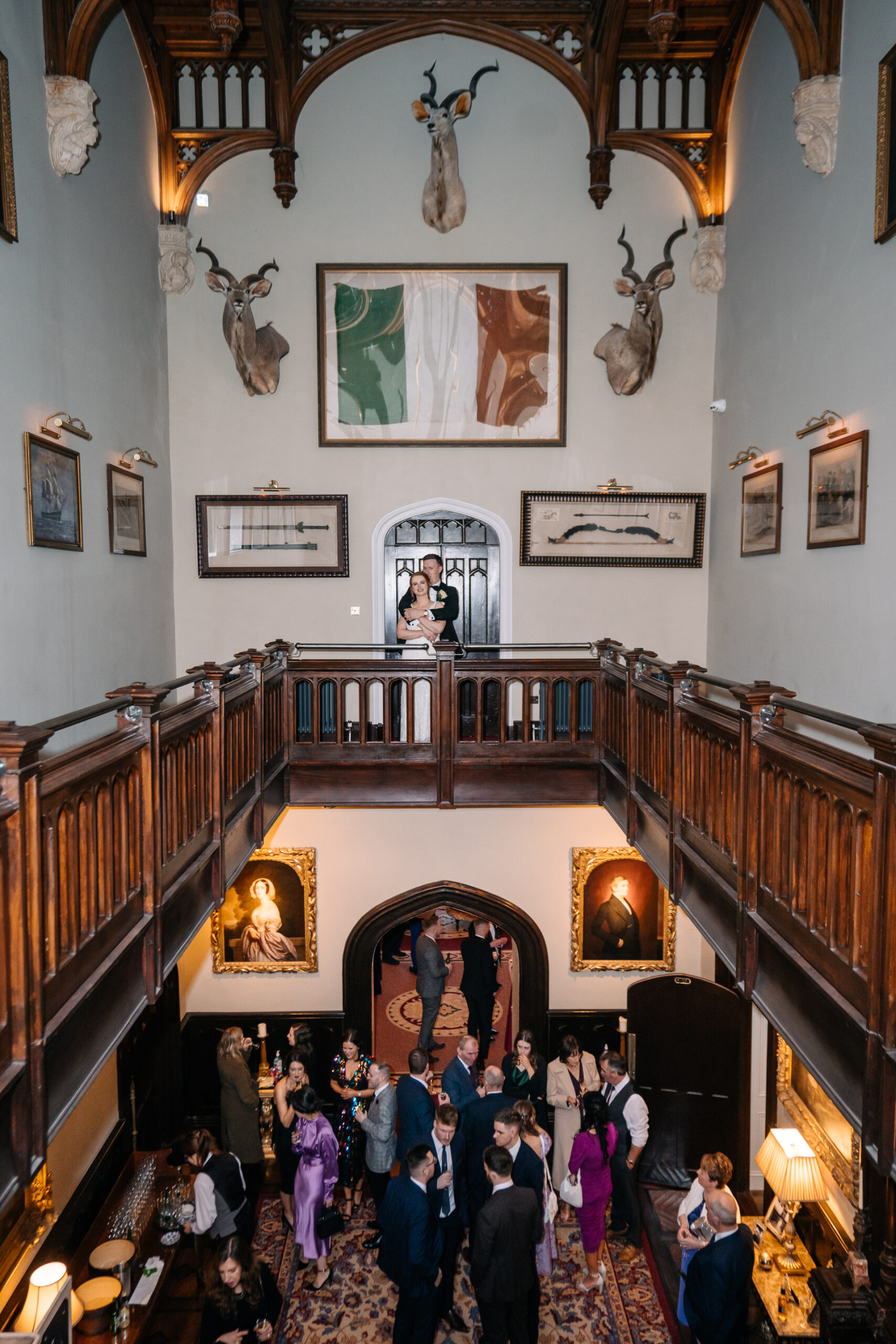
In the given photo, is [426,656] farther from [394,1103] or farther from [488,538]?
[394,1103]

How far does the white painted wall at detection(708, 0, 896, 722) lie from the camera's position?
577 cm

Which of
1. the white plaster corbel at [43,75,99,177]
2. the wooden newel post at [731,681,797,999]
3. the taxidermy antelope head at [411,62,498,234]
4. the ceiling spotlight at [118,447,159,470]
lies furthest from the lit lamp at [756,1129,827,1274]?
the taxidermy antelope head at [411,62,498,234]

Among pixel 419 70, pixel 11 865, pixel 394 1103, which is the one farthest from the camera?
pixel 419 70

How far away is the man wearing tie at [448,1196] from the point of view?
5910 millimetres

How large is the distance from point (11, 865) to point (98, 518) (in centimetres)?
518

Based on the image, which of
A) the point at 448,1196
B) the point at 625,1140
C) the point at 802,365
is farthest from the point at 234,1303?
the point at 802,365

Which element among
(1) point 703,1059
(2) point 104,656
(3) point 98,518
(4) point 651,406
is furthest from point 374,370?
Result: (1) point 703,1059

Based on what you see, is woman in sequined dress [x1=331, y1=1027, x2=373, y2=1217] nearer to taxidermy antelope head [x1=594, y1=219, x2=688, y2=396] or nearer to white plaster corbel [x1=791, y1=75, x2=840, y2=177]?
taxidermy antelope head [x1=594, y1=219, x2=688, y2=396]

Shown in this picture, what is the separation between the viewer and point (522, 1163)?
5676 mm

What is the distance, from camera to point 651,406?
9.45 metres

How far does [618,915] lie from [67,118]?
28.7 feet

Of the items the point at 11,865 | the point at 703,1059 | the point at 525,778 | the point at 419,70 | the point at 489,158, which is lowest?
the point at 703,1059

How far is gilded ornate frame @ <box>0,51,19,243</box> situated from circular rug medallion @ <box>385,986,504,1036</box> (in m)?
9.01

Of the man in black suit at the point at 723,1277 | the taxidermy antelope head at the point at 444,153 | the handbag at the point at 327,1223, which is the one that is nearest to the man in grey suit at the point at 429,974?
the handbag at the point at 327,1223
